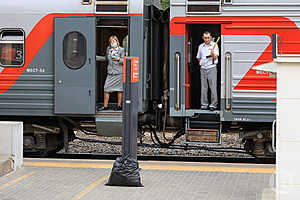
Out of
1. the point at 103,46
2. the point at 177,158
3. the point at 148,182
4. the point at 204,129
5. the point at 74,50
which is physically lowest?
the point at 177,158

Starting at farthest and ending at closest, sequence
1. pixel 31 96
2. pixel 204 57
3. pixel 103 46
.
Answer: pixel 103 46, pixel 31 96, pixel 204 57

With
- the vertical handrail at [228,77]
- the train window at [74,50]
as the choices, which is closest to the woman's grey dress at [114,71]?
the train window at [74,50]

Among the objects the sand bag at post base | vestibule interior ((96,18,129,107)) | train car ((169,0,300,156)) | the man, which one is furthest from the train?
the sand bag at post base

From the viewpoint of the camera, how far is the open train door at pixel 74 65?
36.3 ft

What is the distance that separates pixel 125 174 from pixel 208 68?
391 centimetres

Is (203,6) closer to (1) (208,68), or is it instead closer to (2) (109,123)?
(1) (208,68)

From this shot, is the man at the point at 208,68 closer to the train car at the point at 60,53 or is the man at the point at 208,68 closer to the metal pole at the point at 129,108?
the train car at the point at 60,53

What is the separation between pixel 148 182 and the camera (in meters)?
8.21

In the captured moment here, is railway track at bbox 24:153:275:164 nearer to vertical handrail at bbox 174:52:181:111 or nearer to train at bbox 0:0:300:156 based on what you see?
train at bbox 0:0:300:156

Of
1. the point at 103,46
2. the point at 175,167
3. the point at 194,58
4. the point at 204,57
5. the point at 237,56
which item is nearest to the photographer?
the point at 175,167

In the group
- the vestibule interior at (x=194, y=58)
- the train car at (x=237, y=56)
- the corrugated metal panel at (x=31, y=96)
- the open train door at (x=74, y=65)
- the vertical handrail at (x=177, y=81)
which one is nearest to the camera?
the train car at (x=237, y=56)

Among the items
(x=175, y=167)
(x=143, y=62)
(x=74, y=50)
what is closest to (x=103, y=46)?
(x=74, y=50)

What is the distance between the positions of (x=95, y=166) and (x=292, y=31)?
440 cm

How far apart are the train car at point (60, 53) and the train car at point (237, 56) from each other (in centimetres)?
73
